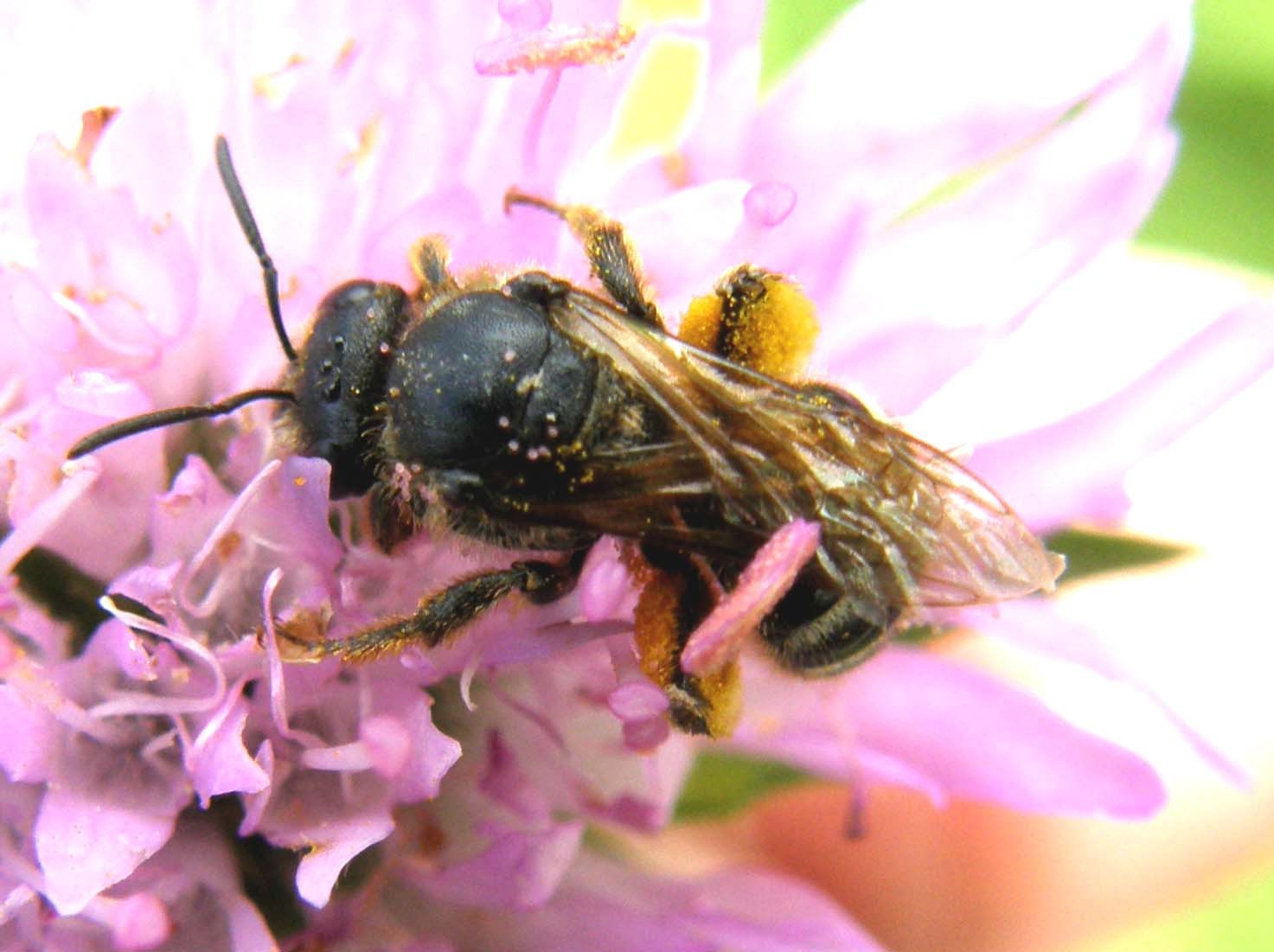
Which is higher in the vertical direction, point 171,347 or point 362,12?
point 362,12

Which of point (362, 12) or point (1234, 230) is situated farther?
point (1234, 230)

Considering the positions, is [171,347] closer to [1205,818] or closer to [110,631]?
[110,631]

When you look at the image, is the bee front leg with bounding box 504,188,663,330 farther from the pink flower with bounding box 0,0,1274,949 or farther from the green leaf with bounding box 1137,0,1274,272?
the green leaf with bounding box 1137,0,1274,272

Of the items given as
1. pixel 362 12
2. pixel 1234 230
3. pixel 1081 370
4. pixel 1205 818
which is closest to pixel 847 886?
pixel 1205 818

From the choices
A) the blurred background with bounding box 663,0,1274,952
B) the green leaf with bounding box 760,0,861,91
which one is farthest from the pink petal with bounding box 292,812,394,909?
the green leaf with bounding box 760,0,861,91

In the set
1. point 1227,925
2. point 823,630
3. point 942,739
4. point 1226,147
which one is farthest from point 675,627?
point 1227,925

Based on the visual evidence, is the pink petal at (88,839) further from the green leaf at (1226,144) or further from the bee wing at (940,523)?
the green leaf at (1226,144)
